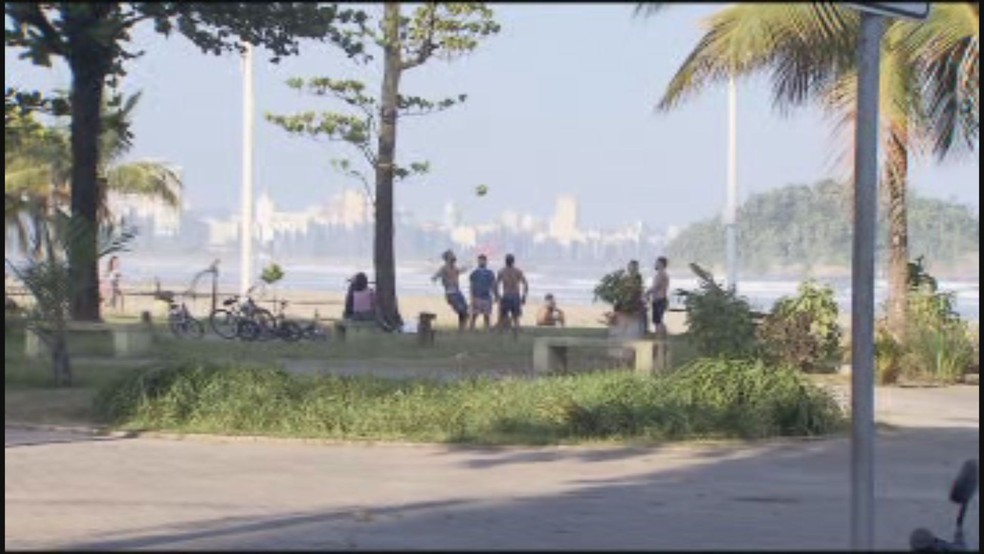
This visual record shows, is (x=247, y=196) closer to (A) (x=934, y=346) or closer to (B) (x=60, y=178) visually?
(B) (x=60, y=178)

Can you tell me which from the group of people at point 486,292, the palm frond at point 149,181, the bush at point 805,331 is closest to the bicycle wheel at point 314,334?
the group of people at point 486,292

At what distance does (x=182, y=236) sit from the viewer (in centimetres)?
5353

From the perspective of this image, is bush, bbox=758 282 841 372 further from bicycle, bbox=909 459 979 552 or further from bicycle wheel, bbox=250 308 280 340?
bicycle, bbox=909 459 979 552

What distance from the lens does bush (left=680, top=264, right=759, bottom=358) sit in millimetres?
19688

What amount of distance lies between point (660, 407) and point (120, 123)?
18.1 feet

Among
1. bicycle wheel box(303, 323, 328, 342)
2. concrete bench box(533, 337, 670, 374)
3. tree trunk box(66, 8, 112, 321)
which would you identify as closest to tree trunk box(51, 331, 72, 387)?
tree trunk box(66, 8, 112, 321)

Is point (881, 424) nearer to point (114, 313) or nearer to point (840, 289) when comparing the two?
point (840, 289)

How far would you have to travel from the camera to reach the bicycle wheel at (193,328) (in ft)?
97.3

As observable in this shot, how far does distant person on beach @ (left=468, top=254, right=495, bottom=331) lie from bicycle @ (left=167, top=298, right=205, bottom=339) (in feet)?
17.1

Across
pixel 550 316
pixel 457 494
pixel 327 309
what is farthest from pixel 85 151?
pixel 327 309

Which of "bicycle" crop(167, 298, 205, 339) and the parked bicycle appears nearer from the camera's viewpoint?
the parked bicycle

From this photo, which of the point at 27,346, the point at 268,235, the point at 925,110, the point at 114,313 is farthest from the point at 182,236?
the point at 925,110

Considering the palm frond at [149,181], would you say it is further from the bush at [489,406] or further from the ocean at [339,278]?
the bush at [489,406]

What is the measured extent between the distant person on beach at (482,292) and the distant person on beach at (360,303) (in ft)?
8.08
